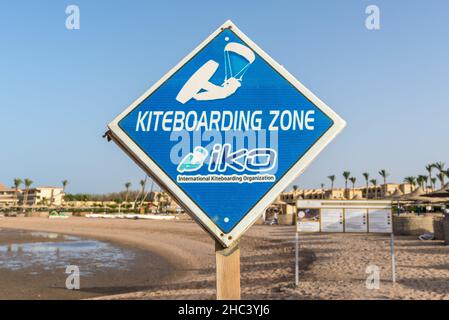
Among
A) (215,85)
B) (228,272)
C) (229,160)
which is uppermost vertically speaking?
(215,85)

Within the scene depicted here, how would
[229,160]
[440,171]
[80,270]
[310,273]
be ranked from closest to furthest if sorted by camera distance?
1. [229,160]
2. [310,273]
3. [80,270]
4. [440,171]

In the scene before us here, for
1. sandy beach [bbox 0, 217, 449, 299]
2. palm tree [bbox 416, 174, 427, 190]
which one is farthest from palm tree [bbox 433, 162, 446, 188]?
sandy beach [bbox 0, 217, 449, 299]

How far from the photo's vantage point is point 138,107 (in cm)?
244

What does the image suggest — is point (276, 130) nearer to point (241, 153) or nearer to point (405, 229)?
point (241, 153)

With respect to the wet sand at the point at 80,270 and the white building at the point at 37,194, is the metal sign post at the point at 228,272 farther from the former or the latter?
the white building at the point at 37,194

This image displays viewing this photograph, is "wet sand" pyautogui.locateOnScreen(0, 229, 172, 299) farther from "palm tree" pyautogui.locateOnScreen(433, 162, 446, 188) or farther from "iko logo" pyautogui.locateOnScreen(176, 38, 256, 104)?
"palm tree" pyautogui.locateOnScreen(433, 162, 446, 188)

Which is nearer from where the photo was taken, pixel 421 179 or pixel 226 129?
pixel 226 129

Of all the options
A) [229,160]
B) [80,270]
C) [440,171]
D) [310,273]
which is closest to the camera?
[229,160]

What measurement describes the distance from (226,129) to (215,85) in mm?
310

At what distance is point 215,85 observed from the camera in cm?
242

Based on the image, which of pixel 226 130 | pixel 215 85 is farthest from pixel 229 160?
pixel 215 85

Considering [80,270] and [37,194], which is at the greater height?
[37,194]

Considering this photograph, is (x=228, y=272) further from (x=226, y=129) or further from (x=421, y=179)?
(x=421, y=179)
